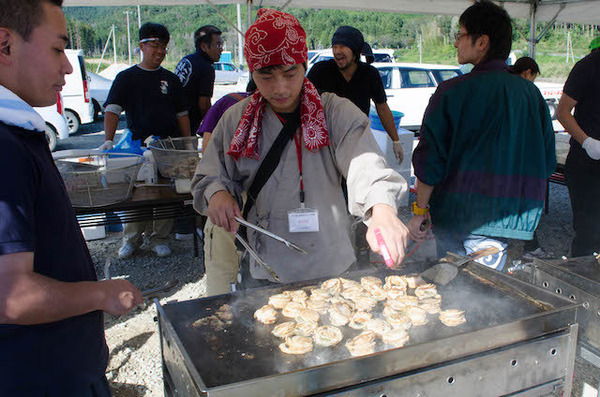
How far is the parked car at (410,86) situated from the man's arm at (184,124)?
5.97 metres

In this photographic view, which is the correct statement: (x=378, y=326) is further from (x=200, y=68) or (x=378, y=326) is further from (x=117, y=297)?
(x=200, y=68)

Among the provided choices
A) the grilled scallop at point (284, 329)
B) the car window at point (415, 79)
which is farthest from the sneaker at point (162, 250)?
the car window at point (415, 79)

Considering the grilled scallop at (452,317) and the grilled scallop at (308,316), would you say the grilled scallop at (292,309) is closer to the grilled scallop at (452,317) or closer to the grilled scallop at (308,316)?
the grilled scallop at (308,316)

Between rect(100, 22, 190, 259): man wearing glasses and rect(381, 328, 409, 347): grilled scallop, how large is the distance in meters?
3.80

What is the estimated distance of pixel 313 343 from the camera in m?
1.67

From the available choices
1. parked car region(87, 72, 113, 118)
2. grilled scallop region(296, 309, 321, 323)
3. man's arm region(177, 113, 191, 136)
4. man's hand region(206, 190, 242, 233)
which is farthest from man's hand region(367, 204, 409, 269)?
parked car region(87, 72, 113, 118)

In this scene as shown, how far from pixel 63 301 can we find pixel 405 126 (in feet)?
31.1

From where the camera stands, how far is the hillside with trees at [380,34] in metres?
33.8

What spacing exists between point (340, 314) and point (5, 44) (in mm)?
1362

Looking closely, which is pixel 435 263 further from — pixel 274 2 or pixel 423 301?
pixel 274 2

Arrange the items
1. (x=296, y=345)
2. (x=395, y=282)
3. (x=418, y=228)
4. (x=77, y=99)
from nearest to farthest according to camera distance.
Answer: (x=296, y=345), (x=395, y=282), (x=418, y=228), (x=77, y=99)

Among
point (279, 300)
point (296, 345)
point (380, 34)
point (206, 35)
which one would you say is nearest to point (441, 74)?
point (206, 35)

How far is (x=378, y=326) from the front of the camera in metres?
1.74

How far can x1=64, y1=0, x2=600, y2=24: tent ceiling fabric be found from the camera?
623 cm
